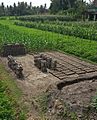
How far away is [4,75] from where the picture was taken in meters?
11.4

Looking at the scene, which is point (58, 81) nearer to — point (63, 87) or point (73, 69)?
point (63, 87)

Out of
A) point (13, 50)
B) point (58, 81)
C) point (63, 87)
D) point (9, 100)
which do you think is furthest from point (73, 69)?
point (13, 50)

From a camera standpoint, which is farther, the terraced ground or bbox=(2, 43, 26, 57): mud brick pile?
bbox=(2, 43, 26, 57): mud brick pile

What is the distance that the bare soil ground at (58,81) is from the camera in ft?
22.9

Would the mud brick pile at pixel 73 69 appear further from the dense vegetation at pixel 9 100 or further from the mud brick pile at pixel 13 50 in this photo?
the mud brick pile at pixel 13 50

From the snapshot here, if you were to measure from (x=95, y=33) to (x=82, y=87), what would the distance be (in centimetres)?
1535

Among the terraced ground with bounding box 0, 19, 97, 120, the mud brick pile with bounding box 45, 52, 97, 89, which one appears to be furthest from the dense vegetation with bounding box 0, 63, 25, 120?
the mud brick pile with bounding box 45, 52, 97, 89

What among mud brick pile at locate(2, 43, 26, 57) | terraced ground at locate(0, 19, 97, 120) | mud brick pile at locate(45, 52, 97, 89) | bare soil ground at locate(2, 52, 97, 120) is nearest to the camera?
terraced ground at locate(0, 19, 97, 120)

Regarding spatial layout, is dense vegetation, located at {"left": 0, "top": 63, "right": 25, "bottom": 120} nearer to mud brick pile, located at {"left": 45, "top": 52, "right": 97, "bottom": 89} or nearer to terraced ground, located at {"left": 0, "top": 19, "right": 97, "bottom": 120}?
terraced ground, located at {"left": 0, "top": 19, "right": 97, "bottom": 120}

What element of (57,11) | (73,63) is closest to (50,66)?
(73,63)

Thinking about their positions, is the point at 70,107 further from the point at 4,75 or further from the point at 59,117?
the point at 4,75

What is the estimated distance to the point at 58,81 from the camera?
8.91 metres

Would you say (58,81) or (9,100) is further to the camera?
(58,81)

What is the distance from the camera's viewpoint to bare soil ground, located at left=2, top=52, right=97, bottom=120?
6965 millimetres
